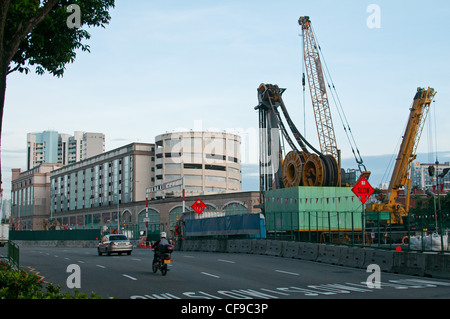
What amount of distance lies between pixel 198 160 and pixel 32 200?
244 feet

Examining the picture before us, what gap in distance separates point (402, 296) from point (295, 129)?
51.1 meters

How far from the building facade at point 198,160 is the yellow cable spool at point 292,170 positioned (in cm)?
6365

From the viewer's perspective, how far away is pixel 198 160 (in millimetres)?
128625

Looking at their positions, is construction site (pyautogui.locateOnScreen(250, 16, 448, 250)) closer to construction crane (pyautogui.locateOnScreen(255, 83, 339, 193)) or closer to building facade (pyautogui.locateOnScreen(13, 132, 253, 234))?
construction crane (pyautogui.locateOnScreen(255, 83, 339, 193))

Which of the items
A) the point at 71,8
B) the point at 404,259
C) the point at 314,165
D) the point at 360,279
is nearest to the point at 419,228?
the point at 404,259

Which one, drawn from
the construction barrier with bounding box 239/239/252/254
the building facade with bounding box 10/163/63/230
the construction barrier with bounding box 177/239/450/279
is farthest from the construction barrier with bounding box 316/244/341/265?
the building facade with bounding box 10/163/63/230

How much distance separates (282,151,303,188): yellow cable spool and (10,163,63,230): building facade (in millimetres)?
124787

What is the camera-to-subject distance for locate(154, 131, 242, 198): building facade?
4963 inches

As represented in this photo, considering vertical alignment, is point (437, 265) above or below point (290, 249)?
above

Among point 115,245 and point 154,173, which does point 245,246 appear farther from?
point 154,173

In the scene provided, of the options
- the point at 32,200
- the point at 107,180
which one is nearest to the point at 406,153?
the point at 107,180

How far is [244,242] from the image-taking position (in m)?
38.4
